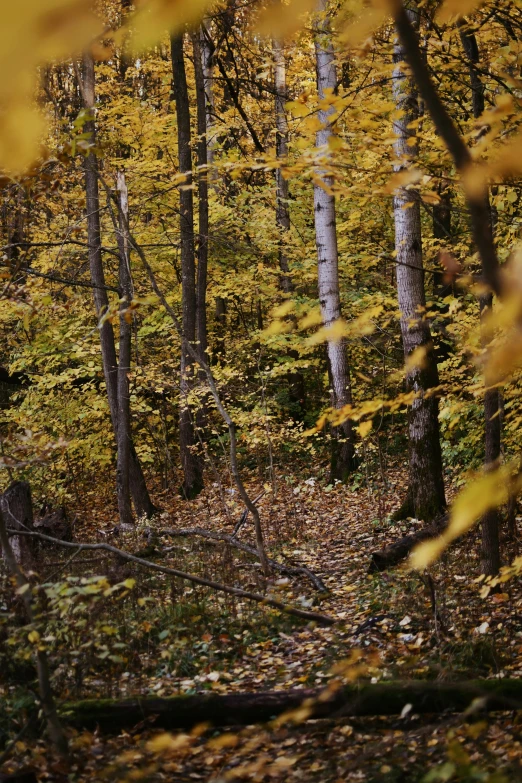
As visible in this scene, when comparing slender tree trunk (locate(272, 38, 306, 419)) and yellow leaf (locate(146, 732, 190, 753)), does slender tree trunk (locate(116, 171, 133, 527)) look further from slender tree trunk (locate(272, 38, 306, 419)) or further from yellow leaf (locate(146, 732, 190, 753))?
yellow leaf (locate(146, 732, 190, 753))

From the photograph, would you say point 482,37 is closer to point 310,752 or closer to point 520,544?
point 520,544

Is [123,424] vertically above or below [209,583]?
above

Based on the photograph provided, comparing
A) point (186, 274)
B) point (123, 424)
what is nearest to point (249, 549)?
point (123, 424)

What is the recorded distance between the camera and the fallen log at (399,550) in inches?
272

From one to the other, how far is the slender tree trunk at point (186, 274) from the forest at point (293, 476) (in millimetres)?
61

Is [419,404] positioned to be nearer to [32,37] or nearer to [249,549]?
[249,549]

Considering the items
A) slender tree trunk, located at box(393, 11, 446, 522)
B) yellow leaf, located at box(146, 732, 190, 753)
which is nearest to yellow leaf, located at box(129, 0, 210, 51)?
yellow leaf, located at box(146, 732, 190, 753)

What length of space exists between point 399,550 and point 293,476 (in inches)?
220

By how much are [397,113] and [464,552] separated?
4.57 meters

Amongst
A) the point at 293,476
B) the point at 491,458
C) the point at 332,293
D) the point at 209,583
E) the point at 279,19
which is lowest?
the point at 209,583

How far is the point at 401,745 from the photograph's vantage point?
3.52 metres

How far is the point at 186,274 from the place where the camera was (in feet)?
42.7

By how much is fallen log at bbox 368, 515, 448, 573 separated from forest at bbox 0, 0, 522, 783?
0.04 metres

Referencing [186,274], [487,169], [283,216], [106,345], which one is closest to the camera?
[487,169]
